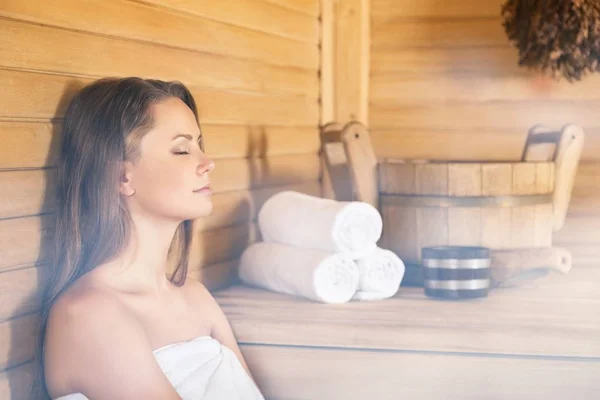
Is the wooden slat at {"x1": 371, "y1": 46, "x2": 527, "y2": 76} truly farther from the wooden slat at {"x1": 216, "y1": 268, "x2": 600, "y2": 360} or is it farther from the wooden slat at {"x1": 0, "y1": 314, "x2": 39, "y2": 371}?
the wooden slat at {"x1": 0, "y1": 314, "x2": 39, "y2": 371}

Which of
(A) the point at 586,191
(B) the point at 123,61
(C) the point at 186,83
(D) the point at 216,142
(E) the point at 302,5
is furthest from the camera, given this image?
(A) the point at 586,191

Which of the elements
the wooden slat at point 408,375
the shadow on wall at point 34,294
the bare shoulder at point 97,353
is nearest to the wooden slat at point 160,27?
the shadow on wall at point 34,294

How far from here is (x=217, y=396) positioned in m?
1.69

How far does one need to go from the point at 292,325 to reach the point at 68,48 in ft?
2.39

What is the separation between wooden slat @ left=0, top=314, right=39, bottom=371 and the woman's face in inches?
10.4

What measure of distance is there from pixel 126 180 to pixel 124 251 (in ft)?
0.41

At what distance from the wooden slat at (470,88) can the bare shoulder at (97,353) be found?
5.46 ft

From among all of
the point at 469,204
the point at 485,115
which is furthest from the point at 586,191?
the point at 469,204

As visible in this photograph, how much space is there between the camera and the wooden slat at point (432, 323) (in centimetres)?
178

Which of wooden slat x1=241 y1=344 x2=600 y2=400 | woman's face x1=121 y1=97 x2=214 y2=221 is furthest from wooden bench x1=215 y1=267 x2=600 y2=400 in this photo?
woman's face x1=121 y1=97 x2=214 y2=221

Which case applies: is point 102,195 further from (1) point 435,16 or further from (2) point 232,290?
(1) point 435,16

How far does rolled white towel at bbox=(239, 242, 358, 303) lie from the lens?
2.06 meters

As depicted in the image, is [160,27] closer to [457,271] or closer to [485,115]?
[457,271]

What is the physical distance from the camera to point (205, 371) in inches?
66.2
